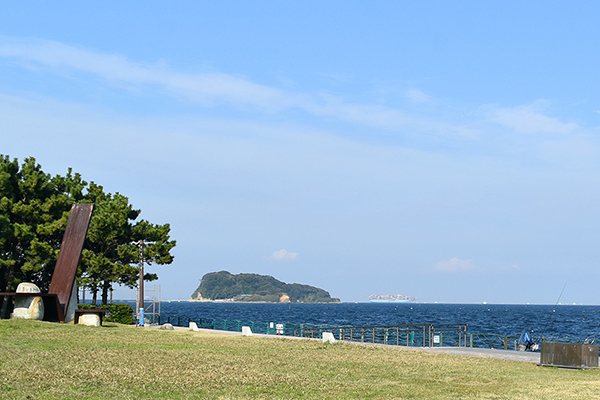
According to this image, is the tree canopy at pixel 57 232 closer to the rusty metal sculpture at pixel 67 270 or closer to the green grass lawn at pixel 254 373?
the rusty metal sculpture at pixel 67 270

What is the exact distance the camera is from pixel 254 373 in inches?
722

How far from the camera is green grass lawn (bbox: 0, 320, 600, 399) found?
14750mm

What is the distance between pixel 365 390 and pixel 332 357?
27.9 feet

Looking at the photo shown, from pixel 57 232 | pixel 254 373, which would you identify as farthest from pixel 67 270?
pixel 254 373

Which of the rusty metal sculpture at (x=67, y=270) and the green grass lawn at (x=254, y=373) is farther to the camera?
the rusty metal sculpture at (x=67, y=270)

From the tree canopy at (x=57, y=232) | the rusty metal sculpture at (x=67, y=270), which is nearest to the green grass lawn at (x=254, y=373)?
the rusty metal sculpture at (x=67, y=270)

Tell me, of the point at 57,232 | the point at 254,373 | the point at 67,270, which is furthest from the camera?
the point at 57,232

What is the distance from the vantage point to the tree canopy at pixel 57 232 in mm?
48031

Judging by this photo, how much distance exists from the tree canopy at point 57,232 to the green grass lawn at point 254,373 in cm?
2201

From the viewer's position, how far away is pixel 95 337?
97.6 feet

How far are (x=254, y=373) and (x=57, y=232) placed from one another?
117ft

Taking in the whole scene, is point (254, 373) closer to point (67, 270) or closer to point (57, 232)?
point (67, 270)

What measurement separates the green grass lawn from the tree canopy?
22.0 m

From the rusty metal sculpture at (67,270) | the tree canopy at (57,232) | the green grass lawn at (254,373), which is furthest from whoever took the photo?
the tree canopy at (57,232)
